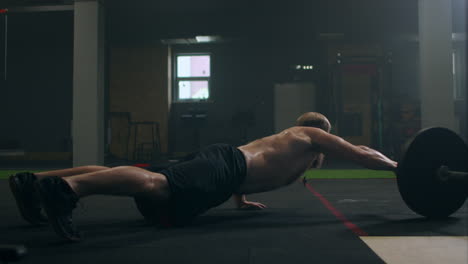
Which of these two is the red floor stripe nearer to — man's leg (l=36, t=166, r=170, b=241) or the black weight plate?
the black weight plate

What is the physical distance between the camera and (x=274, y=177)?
8.41ft

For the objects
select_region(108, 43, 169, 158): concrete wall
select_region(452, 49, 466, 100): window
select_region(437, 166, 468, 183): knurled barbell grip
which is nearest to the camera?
select_region(437, 166, 468, 183): knurled barbell grip

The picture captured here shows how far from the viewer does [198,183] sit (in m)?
2.24

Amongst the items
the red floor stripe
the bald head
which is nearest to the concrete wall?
the red floor stripe

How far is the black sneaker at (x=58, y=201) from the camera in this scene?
186 centimetres

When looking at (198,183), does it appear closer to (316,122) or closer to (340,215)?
(316,122)

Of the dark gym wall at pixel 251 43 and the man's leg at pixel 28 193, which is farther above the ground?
the dark gym wall at pixel 251 43

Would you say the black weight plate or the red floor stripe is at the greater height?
the black weight plate

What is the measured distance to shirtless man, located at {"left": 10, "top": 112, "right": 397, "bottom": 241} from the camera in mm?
1960

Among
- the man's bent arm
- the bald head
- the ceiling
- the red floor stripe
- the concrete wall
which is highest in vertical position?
the ceiling

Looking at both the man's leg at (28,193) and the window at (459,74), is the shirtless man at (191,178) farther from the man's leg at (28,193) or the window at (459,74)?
the window at (459,74)

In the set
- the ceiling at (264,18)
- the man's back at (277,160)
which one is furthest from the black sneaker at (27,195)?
the ceiling at (264,18)

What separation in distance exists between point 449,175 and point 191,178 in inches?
62.4

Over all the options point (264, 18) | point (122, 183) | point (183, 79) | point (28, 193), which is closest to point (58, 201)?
point (122, 183)
